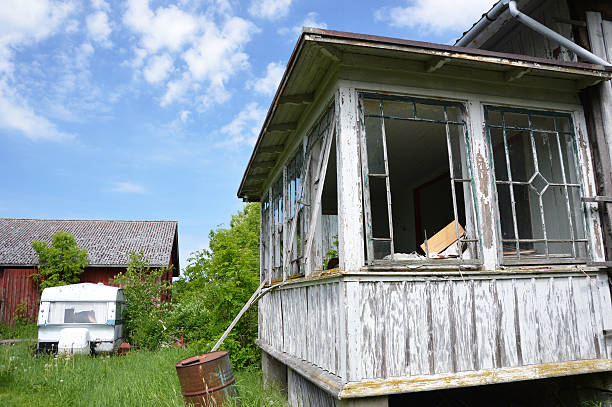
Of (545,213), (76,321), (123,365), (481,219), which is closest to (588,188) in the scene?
(545,213)

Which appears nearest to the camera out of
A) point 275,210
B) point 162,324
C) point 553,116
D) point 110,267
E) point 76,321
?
point 553,116

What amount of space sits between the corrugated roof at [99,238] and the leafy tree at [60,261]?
0.58 m

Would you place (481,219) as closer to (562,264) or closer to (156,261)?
(562,264)

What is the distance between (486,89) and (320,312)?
3106 mm

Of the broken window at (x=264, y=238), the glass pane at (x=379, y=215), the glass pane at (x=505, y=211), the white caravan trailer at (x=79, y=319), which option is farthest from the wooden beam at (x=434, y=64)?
the white caravan trailer at (x=79, y=319)

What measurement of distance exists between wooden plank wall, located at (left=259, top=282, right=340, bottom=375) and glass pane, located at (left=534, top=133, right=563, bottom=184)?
3233 mm

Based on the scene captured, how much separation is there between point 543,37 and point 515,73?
5.53 feet

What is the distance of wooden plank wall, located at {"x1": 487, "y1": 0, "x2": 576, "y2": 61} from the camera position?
19.6 ft

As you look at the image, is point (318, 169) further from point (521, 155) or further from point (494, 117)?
point (521, 155)

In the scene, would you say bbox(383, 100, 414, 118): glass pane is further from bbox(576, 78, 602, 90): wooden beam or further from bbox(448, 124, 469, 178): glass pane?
bbox(576, 78, 602, 90): wooden beam

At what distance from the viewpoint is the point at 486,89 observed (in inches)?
205

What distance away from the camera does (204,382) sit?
5.86 metres

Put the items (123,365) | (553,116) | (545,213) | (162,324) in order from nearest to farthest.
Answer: (553,116)
(545,213)
(123,365)
(162,324)

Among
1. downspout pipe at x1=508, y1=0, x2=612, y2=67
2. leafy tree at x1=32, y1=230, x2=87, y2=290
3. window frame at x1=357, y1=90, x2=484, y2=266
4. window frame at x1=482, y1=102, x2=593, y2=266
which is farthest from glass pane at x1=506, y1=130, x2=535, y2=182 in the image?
leafy tree at x1=32, y1=230, x2=87, y2=290
